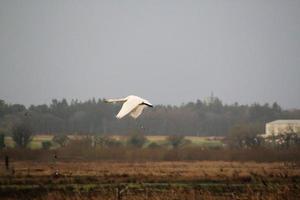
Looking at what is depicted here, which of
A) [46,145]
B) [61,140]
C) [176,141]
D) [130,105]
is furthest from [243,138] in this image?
[130,105]

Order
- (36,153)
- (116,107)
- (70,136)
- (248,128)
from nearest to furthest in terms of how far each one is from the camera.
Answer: (36,153) → (70,136) → (248,128) → (116,107)

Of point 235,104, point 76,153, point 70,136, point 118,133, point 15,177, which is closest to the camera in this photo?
point 15,177

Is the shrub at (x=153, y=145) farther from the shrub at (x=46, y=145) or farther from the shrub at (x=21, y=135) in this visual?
the shrub at (x=21, y=135)

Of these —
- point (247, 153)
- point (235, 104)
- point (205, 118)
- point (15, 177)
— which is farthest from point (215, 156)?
point (235, 104)

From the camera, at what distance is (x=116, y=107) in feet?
295

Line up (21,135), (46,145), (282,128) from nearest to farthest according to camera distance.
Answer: (21,135)
(46,145)
(282,128)

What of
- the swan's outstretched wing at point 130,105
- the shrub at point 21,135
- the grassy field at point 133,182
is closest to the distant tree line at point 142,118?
the shrub at point 21,135

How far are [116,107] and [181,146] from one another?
17.1 metres

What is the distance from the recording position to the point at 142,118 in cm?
8869

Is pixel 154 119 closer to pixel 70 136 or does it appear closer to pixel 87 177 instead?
pixel 70 136

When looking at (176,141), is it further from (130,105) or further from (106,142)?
(130,105)

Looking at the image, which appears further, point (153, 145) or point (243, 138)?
point (243, 138)

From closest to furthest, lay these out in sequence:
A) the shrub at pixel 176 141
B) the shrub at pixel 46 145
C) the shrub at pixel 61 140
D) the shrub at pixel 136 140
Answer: the shrub at pixel 46 145 → the shrub at pixel 61 140 → the shrub at pixel 136 140 → the shrub at pixel 176 141

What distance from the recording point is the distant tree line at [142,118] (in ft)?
248
